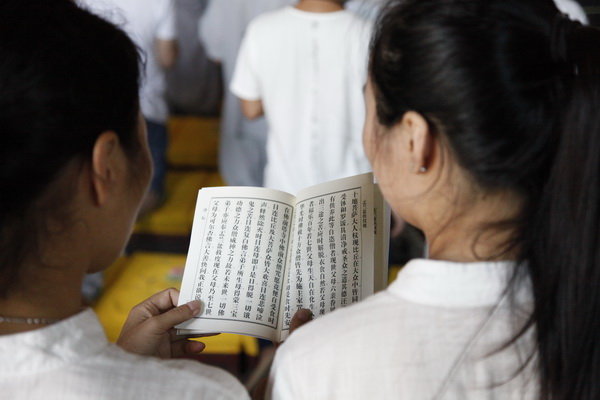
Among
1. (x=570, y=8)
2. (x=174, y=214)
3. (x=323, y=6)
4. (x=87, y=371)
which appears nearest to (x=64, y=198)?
(x=87, y=371)

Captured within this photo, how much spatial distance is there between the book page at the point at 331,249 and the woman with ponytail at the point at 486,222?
23 cm

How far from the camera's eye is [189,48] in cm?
311

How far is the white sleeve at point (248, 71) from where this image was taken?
1955 mm

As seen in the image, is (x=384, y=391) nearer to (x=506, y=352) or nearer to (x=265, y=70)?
(x=506, y=352)

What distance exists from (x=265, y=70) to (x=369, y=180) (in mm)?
1052

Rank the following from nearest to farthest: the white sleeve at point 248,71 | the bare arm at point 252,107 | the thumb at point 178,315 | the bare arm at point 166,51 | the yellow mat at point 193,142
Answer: the thumb at point 178,315 < the white sleeve at point 248,71 < the bare arm at point 252,107 < the bare arm at point 166,51 < the yellow mat at point 193,142

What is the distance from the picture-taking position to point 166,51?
8.24ft

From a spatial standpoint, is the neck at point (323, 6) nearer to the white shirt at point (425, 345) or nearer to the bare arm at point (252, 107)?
the bare arm at point (252, 107)

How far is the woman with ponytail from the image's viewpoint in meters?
0.65

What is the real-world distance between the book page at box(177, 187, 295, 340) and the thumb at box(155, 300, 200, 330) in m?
0.02

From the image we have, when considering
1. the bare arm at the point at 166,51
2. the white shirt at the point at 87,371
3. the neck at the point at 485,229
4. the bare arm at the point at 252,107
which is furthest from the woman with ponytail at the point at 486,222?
the bare arm at the point at 166,51

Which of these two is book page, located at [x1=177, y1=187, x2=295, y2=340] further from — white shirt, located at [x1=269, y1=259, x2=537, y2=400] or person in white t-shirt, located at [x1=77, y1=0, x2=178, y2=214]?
person in white t-shirt, located at [x1=77, y1=0, x2=178, y2=214]

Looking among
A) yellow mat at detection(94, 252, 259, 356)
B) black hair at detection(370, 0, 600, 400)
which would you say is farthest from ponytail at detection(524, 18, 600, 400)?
yellow mat at detection(94, 252, 259, 356)

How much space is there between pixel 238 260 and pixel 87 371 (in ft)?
1.14
